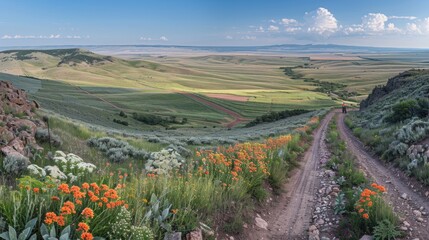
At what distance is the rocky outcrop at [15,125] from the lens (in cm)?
723

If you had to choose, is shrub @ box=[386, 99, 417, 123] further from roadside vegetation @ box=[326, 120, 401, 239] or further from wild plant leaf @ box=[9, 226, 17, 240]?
wild plant leaf @ box=[9, 226, 17, 240]

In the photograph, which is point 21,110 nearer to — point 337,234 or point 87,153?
point 87,153

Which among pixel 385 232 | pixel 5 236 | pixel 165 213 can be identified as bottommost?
pixel 385 232

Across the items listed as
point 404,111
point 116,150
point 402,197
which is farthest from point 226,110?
point 402,197

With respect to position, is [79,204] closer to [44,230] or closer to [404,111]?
[44,230]

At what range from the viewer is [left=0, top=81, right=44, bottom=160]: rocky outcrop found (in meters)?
7.23

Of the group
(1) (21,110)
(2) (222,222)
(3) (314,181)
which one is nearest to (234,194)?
(2) (222,222)

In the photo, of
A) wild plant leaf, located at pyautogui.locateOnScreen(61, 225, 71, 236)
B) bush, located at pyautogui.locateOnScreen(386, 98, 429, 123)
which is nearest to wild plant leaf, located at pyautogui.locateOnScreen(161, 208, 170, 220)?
wild plant leaf, located at pyautogui.locateOnScreen(61, 225, 71, 236)

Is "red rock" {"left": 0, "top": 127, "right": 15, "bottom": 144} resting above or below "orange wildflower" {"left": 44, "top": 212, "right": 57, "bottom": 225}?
below

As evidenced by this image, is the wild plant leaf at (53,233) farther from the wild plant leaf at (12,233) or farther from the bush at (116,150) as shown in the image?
the bush at (116,150)

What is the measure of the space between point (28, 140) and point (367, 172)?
29.1 feet

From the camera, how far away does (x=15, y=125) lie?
8.67 meters

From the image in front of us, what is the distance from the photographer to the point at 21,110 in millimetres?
10664

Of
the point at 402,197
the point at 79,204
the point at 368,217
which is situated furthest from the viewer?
the point at 402,197
